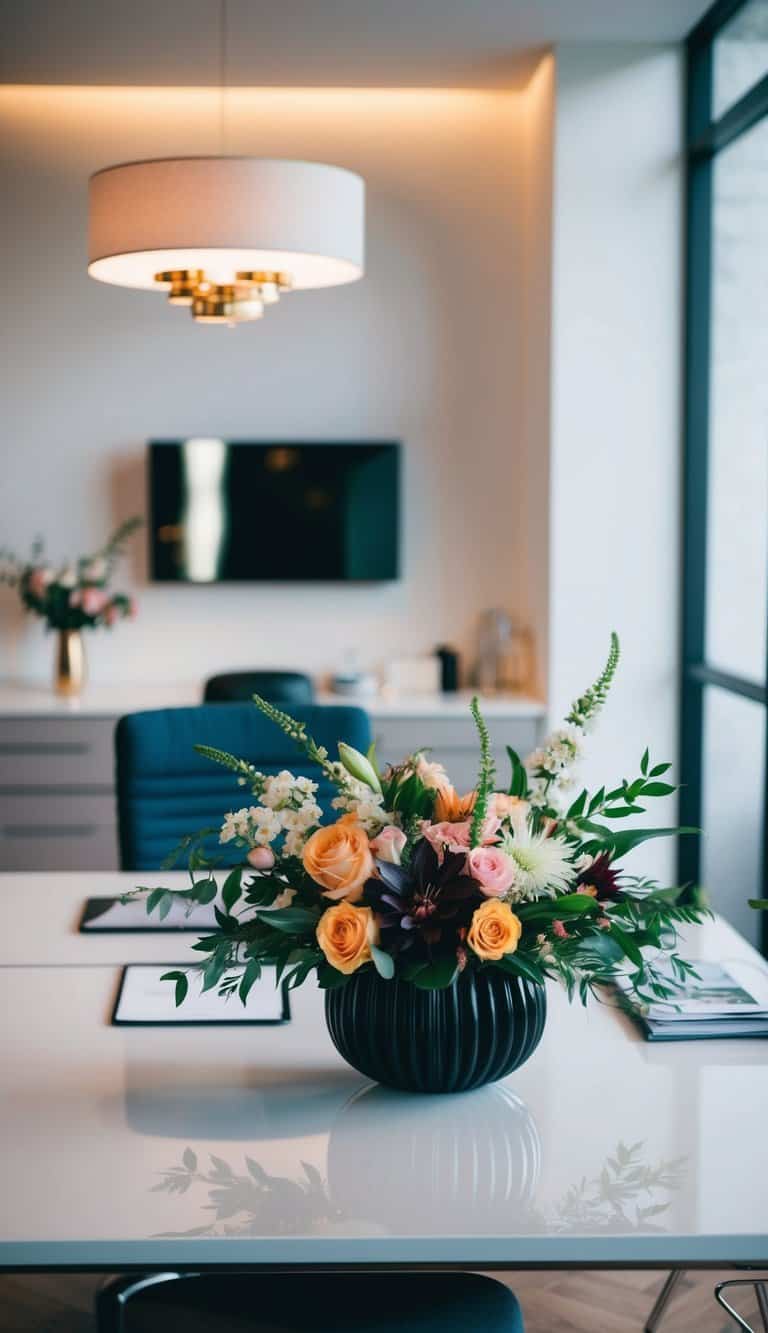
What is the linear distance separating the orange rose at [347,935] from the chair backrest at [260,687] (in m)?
2.57

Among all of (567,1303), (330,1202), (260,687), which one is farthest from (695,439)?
(330,1202)

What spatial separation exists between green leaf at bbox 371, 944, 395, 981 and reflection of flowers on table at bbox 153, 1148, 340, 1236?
0.21m

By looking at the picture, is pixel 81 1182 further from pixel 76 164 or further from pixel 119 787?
pixel 76 164

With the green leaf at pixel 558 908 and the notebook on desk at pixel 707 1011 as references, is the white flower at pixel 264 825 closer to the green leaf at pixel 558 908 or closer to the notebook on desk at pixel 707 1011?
the green leaf at pixel 558 908

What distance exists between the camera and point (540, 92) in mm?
4719

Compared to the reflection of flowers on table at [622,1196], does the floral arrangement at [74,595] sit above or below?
above

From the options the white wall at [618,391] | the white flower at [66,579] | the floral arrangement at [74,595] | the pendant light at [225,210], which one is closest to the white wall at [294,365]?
the floral arrangement at [74,595]

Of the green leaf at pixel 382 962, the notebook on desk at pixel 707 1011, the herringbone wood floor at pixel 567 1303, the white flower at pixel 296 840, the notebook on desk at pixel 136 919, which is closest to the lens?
the green leaf at pixel 382 962

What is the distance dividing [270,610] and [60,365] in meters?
1.15

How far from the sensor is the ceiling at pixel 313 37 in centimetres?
410

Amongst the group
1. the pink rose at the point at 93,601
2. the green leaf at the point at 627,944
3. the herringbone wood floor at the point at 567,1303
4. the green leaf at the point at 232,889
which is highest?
the pink rose at the point at 93,601

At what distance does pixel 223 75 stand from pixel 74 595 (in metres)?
1.81

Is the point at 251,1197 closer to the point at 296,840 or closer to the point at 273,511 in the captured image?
the point at 296,840

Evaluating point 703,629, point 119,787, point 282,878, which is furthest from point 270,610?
point 282,878
